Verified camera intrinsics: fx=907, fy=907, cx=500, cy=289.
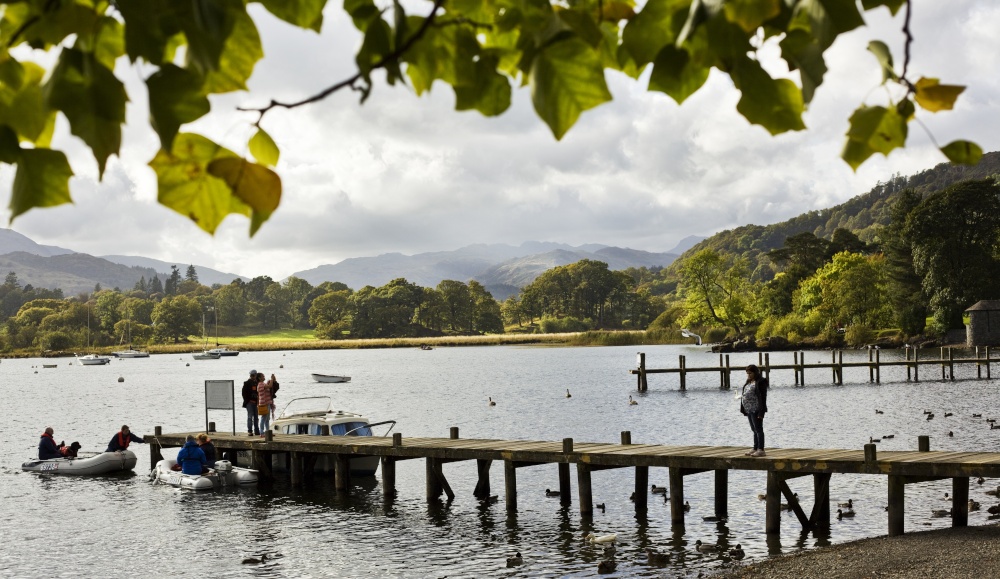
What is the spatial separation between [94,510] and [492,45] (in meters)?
28.2

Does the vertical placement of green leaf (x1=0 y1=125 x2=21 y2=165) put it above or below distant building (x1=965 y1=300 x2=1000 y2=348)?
above

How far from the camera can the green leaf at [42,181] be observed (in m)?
1.70

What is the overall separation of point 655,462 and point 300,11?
19530mm

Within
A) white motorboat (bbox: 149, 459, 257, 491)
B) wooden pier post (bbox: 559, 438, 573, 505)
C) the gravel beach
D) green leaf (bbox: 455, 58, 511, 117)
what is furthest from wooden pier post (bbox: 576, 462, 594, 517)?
green leaf (bbox: 455, 58, 511, 117)

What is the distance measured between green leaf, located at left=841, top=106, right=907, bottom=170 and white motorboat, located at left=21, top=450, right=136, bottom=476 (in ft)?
113

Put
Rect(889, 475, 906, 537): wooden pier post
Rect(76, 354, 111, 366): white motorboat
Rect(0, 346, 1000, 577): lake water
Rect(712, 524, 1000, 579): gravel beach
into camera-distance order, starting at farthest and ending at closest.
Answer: Rect(76, 354, 111, 366): white motorboat → Rect(0, 346, 1000, 577): lake water → Rect(889, 475, 906, 537): wooden pier post → Rect(712, 524, 1000, 579): gravel beach

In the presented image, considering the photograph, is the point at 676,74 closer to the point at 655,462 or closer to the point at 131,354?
the point at 655,462

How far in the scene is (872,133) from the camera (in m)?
1.85

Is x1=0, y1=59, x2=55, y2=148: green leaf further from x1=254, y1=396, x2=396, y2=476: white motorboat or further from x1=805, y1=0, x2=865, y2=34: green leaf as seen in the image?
x1=254, y1=396, x2=396, y2=476: white motorboat

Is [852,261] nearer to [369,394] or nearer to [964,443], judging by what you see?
[369,394]

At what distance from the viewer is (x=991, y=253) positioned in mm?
101812

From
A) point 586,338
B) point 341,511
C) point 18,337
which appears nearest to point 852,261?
point 586,338

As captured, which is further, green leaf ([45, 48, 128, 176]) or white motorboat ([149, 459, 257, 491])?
white motorboat ([149, 459, 257, 491])

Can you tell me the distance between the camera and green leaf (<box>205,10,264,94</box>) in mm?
1707
